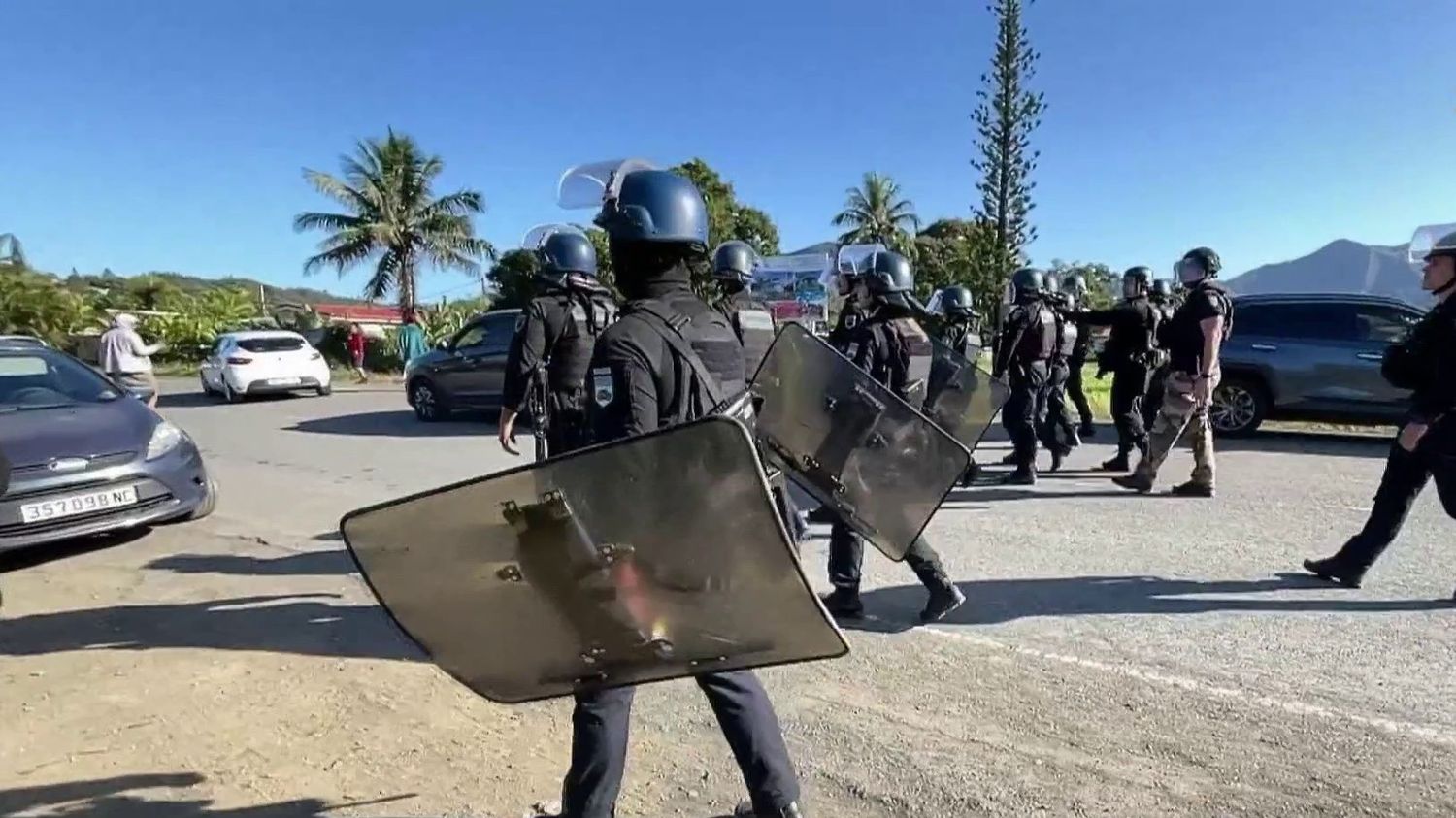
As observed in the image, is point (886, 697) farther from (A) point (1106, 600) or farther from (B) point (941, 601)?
(A) point (1106, 600)

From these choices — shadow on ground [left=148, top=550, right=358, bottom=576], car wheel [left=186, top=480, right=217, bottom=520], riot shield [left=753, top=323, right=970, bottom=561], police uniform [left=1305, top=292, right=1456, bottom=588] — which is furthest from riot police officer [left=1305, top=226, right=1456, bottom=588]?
car wheel [left=186, top=480, right=217, bottom=520]

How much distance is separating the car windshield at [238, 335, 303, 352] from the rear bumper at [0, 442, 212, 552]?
1264 centimetres

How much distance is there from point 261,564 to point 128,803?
2.95 m

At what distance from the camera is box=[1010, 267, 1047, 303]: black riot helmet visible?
7.84 metres

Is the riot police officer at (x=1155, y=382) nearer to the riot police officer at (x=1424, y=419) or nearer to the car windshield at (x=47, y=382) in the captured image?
the riot police officer at (x=1424, y=419)

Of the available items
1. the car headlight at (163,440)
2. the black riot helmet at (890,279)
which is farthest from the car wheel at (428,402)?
the black riot helmet at (890,279)

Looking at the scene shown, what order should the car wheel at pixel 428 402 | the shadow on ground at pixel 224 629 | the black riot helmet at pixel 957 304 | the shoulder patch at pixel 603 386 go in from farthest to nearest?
the car wheel at pixel 428 402 → the black riot helmet at pixel 957 304 → the shadow on ground at pixel 224 629 → the shoulder patch at pixel 603 386

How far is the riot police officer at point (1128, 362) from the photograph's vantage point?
26.8 ft

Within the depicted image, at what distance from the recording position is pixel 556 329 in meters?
5.06

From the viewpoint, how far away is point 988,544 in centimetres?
572

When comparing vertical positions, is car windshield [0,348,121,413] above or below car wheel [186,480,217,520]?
above

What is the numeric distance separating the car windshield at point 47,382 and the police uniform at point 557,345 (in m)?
3.28

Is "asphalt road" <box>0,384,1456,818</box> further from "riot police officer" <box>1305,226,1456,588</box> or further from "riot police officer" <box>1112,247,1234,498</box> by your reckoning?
"riot police officer" <box>1112,247,1234,498</box>

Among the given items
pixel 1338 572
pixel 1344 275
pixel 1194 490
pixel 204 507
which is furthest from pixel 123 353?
pixel 1344 275
